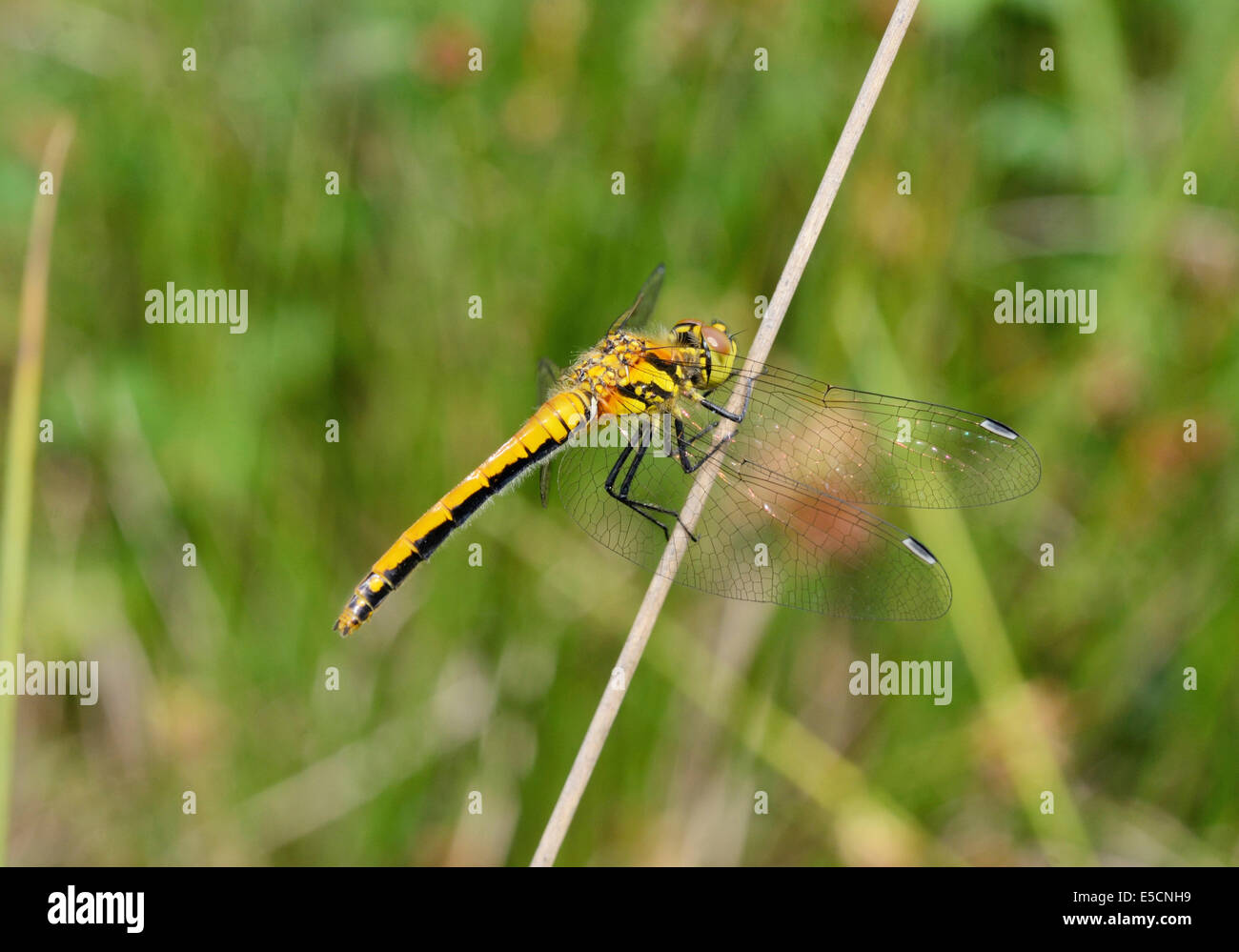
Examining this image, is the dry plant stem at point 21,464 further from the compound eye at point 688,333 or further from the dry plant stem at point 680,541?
the compound eye at point 688,333

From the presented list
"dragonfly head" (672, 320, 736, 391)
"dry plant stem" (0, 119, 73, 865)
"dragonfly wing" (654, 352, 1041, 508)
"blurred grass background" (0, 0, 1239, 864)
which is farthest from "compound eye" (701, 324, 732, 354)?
"dry plant stem" (0, 119, 73, 865)

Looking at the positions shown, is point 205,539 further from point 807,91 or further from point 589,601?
point 807,91

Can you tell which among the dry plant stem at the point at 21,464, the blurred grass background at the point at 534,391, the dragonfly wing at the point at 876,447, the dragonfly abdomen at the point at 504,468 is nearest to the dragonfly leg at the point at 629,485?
the dragonfly abdomen at the point at 504,468

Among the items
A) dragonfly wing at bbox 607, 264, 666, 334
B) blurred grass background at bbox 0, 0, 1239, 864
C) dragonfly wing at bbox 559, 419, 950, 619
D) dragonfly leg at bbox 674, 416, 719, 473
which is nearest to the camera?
dragonfly wing at bbox 559, 419, 950, 619

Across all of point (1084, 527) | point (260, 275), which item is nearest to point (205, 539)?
point (260, 275)

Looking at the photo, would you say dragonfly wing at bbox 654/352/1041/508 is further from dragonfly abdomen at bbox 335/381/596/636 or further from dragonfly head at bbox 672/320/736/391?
dragonfly abdomen at bbox 335/381/596/636

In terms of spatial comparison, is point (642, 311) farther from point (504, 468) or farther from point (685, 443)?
point (504, 468)

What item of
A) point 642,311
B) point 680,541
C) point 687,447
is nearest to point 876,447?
point 687,447
